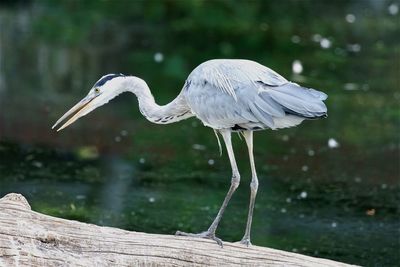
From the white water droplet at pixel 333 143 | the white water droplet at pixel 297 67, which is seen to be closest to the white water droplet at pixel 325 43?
the white water droplet at pixel 297 67

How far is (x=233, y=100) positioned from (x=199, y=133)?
493cm

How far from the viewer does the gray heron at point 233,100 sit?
5602 mm

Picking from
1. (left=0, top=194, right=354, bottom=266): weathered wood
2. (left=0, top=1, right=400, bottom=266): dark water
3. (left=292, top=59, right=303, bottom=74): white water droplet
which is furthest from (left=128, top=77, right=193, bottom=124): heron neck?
(left=292, top=59, right=303, bottom=74): white water droplet

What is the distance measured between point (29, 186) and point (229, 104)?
134 inches

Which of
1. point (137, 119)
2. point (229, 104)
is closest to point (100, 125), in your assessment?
point (137, 119)

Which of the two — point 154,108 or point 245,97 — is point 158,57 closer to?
point 154,108

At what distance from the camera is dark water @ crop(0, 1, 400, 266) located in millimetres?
8289

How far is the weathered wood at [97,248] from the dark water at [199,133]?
2.29 metres

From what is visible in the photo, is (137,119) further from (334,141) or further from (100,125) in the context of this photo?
(334,141)

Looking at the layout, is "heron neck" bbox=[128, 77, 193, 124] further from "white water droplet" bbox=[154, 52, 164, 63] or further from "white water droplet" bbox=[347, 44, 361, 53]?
"white water droplet" bbox=[347, 44, 361, 53]

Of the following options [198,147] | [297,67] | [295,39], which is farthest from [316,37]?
[198,147]

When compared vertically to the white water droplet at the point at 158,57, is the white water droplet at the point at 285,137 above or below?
below

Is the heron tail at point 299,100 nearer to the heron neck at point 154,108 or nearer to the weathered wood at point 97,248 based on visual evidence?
the heron neck at point 154,108

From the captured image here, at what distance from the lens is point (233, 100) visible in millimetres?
5832
